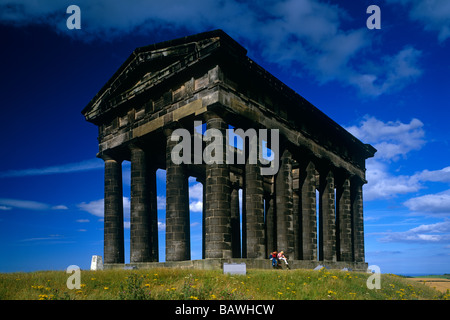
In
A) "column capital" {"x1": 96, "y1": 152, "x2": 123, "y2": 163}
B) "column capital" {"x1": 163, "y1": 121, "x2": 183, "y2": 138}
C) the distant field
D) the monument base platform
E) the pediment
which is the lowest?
the distant field

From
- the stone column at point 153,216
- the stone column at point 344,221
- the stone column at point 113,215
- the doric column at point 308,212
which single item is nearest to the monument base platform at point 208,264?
the stone column at point 113,215

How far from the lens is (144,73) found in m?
26.3

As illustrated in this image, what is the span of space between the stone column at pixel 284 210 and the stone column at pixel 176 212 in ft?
20.5

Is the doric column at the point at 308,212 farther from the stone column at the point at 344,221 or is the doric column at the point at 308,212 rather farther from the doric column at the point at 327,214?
the stone column at the point at 344,221

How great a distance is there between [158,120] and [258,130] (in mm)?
6046

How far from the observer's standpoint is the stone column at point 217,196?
20.0 metres

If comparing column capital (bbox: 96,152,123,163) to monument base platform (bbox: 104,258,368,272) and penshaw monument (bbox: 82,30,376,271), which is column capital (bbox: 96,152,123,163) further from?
monument base platform (bbox: 104,258,368,272)

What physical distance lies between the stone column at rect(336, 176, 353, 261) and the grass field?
16.3m

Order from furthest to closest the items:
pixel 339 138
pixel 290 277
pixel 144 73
A: 1. pixel 339 138
2. pixel 144 73
3. pixel 290 277

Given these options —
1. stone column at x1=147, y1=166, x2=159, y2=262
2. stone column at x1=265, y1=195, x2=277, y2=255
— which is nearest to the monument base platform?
stone column at x1=147, y1=166, x2=159, y2=262

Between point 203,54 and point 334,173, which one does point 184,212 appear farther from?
point 334,173

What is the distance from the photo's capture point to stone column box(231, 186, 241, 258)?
33.3 m
